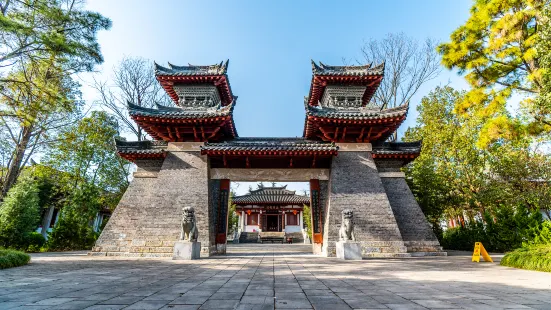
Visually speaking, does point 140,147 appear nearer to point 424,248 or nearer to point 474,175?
point 424,248

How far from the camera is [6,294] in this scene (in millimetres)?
3699

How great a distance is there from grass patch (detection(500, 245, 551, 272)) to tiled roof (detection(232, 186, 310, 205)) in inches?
871

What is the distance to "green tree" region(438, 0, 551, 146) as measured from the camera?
9.89m

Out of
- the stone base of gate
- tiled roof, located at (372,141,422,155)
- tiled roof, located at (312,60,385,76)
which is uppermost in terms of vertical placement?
tiled roof, located at (312,60,385,76)

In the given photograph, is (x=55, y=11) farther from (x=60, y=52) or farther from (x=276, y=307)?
(x=276, y=307)

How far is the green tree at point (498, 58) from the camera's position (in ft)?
32.4

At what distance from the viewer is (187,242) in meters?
9.66

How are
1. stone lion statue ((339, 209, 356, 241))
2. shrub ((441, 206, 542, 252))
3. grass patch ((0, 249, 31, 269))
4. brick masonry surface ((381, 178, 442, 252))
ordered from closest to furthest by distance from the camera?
grass patch ((0, 249, 31, 269)) → stone lion statue ((339, 209, 356, 241)) → brick masonry surface ((381, 178, 442, 252)) → shrub ((441, 206, 542, 252))

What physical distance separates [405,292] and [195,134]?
35.6 feet

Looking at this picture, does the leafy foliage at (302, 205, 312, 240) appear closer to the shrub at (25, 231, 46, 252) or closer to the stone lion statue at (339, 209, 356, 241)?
the stone lion statue at (339, 209, 356, 241)

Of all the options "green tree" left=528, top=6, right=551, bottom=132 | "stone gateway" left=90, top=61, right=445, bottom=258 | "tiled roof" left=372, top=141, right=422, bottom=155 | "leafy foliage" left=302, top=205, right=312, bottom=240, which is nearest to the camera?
"green tree" left=528, top=6, right=551, bottom=132

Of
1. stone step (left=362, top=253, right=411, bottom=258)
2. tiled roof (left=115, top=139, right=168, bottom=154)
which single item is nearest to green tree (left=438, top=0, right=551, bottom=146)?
stone step (left=362, top=253, right=411, bottom=258)

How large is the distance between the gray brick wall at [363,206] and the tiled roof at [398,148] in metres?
0.68

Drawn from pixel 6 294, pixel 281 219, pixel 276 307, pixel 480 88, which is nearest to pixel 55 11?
pixel 6 294
